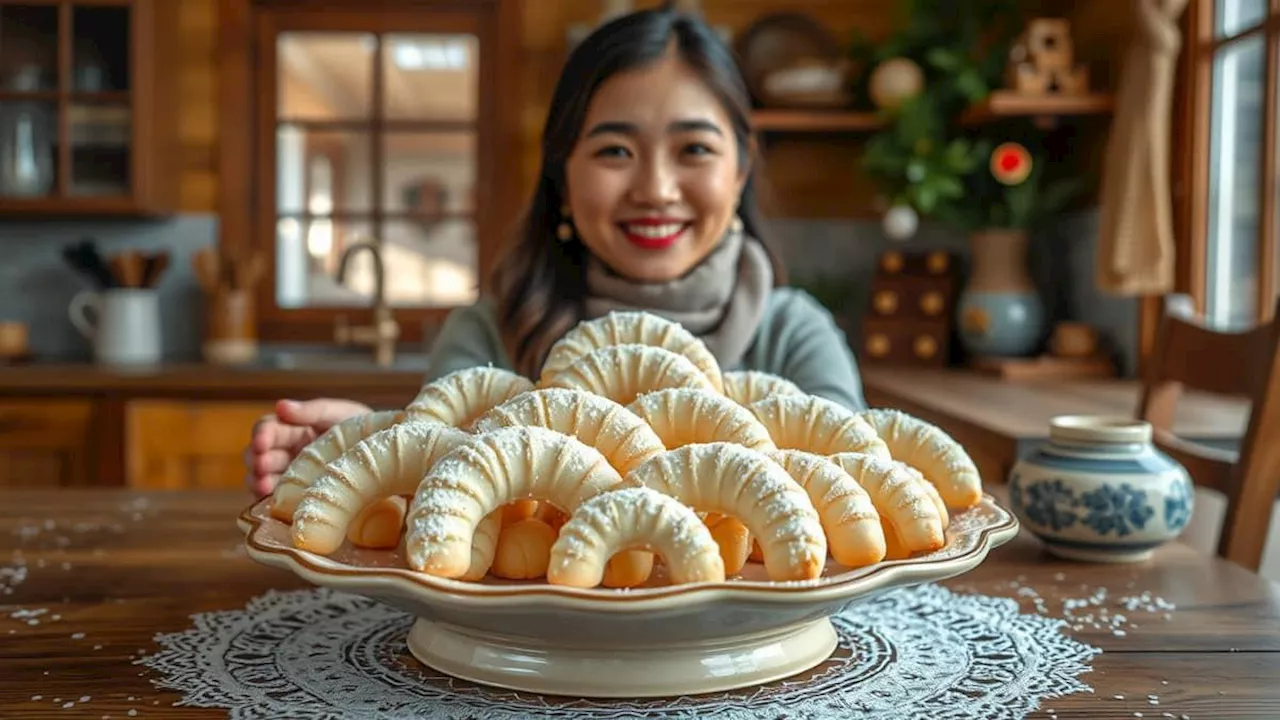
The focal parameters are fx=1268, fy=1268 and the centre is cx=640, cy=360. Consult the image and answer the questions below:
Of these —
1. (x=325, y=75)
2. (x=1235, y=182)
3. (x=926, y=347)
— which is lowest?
(x=926, y=347)

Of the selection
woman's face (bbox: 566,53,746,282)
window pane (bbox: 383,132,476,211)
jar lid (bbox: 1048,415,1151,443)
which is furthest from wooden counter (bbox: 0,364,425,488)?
jar lid (bbox: 1048,415,1151,443)

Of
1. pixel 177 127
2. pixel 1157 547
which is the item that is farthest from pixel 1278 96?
pixel 177 127

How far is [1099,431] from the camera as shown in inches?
41.9

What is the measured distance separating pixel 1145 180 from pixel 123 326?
2.59 meters

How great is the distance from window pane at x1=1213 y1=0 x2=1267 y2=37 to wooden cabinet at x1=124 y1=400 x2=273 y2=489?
7.57 feet

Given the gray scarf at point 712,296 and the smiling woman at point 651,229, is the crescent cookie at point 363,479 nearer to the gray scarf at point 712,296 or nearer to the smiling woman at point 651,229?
the smiling woman at point 651,229

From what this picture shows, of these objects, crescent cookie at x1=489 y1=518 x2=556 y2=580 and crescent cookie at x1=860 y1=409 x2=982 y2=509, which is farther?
crescent cookie at x1=860 y1=409 x2=982 y2=509

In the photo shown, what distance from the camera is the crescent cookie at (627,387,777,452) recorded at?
74 centimetres

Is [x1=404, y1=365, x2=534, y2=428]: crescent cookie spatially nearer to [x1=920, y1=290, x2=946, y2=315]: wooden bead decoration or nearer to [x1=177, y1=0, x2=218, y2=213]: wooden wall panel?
[x1=920, y1=290, x2=946, y2=315]: wooden bead decoration

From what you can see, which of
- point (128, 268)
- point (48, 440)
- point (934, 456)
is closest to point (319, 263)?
point (128, 268)

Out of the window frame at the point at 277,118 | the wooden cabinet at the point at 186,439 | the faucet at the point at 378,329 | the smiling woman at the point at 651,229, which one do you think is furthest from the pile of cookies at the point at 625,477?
the window frame at the point at 277,118

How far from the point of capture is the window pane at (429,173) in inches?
146

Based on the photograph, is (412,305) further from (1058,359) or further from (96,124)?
(1058,359)

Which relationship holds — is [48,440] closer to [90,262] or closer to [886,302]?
[90,262]
